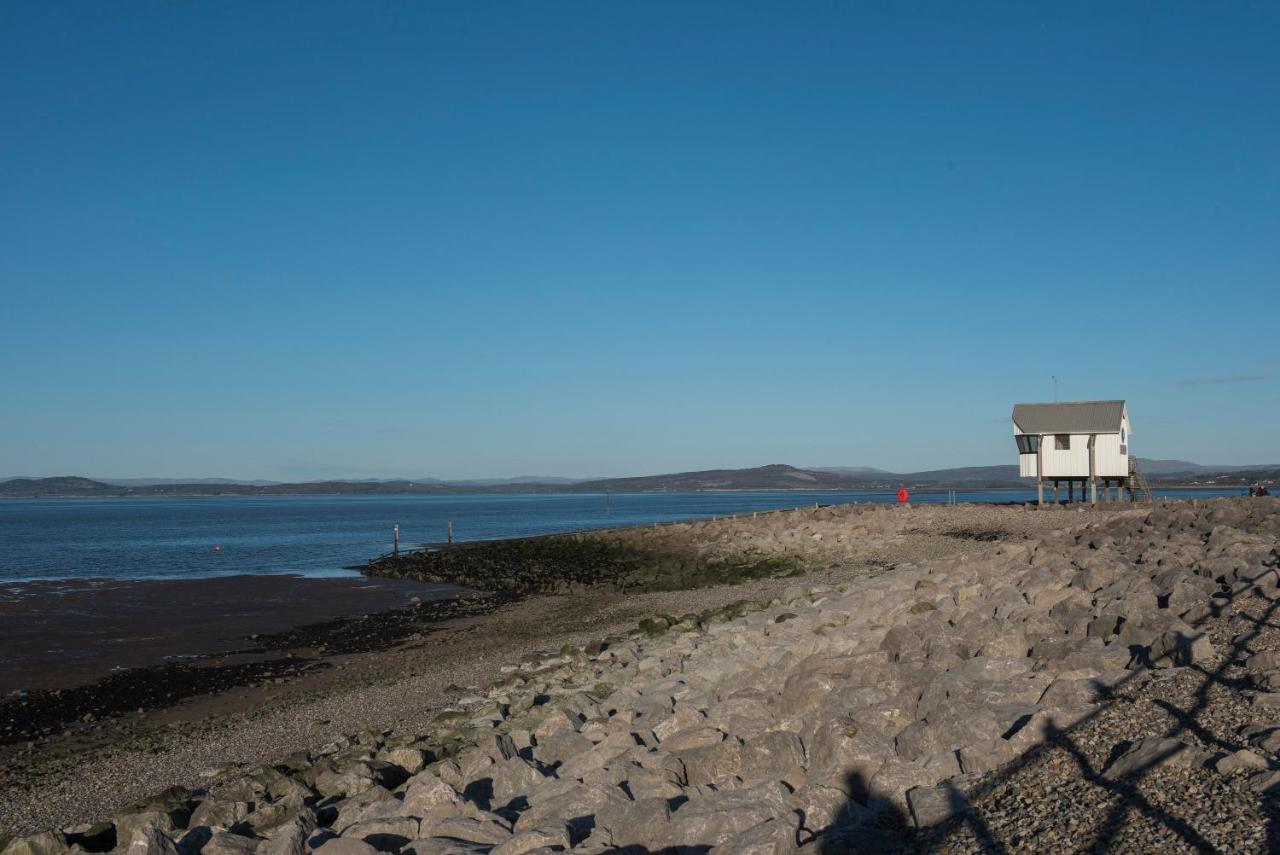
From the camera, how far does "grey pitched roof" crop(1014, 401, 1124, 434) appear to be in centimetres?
3688

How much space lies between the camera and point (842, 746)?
773 cm

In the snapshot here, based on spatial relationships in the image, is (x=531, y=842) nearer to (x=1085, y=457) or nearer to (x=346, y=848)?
(x=346, y=848)

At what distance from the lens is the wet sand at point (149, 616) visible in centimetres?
1978

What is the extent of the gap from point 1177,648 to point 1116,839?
4.24 meters

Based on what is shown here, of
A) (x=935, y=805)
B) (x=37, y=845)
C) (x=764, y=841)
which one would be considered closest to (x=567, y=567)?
(x=37, y=845)

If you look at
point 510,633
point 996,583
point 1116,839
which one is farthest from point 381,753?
point 510,633

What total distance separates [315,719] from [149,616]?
49.4 ft

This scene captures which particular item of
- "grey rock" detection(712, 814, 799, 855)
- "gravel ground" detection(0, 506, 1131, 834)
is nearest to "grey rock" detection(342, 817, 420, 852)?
"grey rock" detection(712, 814, 799, 855)

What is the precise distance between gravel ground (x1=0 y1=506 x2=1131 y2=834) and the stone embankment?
379 mm

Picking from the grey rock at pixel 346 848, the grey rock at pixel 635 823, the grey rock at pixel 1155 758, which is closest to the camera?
the grey rock at pixel 1155 758

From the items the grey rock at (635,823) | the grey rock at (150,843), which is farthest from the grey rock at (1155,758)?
the grey rock at (150,843)

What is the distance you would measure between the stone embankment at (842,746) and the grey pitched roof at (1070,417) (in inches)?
963

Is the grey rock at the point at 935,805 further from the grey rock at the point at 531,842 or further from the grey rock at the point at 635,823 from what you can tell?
the grey rock at the point at 531,842

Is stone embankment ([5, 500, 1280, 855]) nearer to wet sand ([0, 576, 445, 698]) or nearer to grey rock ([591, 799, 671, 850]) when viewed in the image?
grey rock ([591, 799, 671, 850])
